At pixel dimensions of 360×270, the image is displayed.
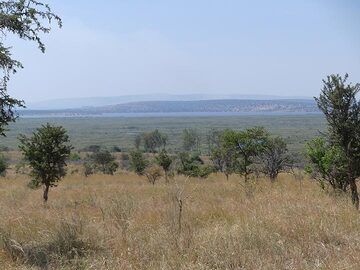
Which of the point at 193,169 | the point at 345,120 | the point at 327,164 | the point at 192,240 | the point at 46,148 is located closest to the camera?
the point at 192,240

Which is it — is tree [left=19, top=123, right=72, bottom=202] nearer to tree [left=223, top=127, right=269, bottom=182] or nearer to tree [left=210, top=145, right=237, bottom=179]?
tree [left=223, top=127, right=269, bottom=182]

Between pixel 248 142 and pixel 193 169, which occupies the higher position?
pixel 248 142

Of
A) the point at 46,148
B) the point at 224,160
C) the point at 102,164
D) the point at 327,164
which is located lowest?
the point at 102,164

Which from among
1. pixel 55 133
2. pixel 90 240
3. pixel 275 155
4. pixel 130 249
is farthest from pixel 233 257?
pixel 275 155

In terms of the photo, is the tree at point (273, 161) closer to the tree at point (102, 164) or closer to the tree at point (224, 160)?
the tree at point (224, 160)

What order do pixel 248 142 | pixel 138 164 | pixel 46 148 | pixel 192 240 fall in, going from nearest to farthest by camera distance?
pixel 192 240 → pixel 46 148 → pixel 248 142 → pixel 138 164

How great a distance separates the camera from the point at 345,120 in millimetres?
9047

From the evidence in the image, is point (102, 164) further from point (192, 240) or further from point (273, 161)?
point (192, 240)

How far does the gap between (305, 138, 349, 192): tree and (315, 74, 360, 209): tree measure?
24cm

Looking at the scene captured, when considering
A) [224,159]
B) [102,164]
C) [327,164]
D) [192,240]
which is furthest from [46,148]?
[102,164]

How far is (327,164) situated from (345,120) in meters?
2.92

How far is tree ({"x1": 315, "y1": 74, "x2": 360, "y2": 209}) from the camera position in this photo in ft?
29.6

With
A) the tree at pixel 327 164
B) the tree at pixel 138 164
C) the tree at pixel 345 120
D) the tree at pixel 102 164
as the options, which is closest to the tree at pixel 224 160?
the tree at pixel 138 164

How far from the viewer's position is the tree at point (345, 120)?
902 cm
